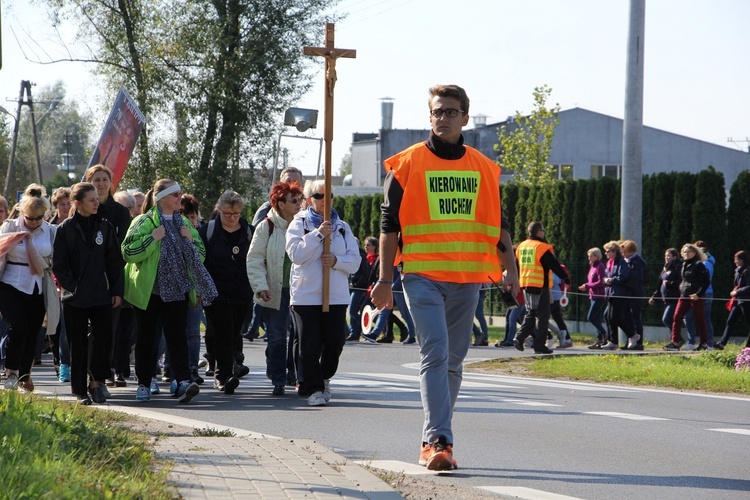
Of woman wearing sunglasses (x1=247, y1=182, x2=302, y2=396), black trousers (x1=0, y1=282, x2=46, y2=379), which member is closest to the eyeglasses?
woman wearing sunglasses (x1=247, y1=182, x2=302, y2=396)

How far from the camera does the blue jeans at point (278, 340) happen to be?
38.3ft

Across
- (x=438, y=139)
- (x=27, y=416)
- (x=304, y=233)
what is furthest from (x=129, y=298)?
(x=438, y=139)

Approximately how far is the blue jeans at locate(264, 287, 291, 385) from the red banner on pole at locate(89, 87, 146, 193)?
347 cm

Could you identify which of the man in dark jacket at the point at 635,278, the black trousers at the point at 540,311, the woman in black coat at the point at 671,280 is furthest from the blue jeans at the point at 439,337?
the woman in black coat at the point at 671,280

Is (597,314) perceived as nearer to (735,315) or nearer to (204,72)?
(735,315)

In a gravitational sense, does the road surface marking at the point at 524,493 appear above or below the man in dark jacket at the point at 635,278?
below

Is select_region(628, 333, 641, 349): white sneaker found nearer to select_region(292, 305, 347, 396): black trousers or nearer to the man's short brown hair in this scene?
select_region(292, 305, 347, 396): black trousers

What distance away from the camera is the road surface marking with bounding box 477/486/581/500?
6422mm

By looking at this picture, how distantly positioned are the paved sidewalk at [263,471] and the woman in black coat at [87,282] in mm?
3041

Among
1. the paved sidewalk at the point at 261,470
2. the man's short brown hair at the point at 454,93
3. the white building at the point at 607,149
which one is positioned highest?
the white building at the point at 607,149

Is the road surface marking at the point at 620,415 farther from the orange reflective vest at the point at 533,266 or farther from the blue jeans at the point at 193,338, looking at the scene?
the orange reflective vest at the point at 533,266

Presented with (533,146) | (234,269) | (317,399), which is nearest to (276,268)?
(234,269)

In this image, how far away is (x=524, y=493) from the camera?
21.5 ft

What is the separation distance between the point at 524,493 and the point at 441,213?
169cm
